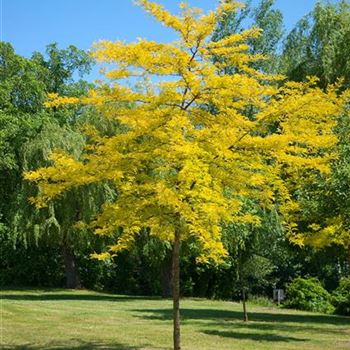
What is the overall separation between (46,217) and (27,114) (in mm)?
8369

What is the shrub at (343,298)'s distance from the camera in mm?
23500

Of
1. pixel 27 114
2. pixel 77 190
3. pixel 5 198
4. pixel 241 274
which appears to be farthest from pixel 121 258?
pixel 241 274

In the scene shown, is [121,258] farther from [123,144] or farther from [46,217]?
[123,144]

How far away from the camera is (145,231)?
22297 millimetres

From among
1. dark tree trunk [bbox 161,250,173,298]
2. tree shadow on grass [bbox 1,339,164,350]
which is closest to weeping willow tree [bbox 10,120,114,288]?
dark tree trunk [bbox 161,250,173,298]

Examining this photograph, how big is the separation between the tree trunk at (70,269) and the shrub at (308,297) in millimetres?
10220

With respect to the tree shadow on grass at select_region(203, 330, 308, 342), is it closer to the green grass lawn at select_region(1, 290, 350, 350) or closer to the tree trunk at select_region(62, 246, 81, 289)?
the green grass lawn at select_region(1, 290, 350, 350)

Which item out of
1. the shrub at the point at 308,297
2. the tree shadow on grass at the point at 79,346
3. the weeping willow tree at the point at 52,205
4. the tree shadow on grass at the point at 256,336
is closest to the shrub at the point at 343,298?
the shrub at the point at 308,297

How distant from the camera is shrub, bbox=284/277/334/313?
25.5 metres

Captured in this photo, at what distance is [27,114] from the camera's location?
29.3 m

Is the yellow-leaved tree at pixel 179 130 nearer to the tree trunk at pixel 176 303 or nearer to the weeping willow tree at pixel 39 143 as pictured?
the tree trunk at pixel 176 303

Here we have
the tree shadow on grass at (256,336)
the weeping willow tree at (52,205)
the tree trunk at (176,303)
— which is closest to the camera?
the tree trunk at (176,303)

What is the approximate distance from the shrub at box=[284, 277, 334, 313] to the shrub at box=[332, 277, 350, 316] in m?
0.34

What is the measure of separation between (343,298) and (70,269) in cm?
1273
